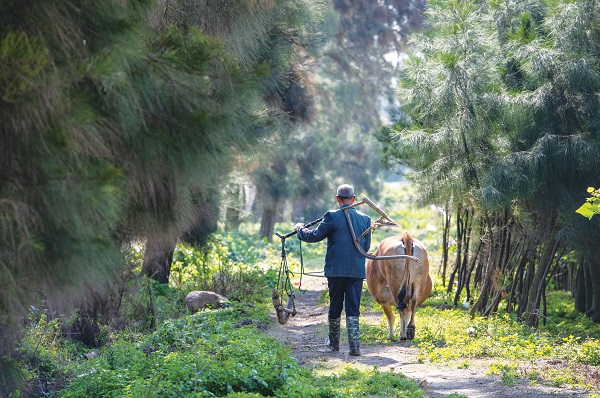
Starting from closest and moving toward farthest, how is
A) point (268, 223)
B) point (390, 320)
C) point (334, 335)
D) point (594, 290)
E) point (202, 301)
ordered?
point (334, 335) < point (390, 320) < point (594, 290) < point (202, 301) < point (268, 223)

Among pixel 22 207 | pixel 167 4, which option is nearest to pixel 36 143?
pixel 22 207

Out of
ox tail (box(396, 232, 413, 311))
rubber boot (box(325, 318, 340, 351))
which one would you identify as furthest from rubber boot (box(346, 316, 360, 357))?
ox tail (box(396, 232, 413, 311))

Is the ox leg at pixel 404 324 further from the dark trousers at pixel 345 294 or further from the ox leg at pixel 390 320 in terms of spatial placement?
the dark trousers at pixel 345 294

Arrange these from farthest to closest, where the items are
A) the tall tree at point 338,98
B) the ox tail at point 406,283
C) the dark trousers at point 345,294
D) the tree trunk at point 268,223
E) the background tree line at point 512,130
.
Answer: the tree trunk at point 268,223
the tall tree at point 338,98
the background tree line at point 512,130
the ox tail at point 406,283
the dark trousers at point 345,294

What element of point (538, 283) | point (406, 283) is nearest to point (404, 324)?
point (406, 283)

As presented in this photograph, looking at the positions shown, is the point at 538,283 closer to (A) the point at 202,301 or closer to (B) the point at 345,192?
(B) the point at 345,192

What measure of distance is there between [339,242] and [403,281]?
5.65 ft

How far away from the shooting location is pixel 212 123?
5504 millimetres

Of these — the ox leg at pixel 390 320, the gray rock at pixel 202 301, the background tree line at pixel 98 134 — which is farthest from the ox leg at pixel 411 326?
the background tree line at pixel 98 134

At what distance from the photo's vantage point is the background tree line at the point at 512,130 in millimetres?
11844

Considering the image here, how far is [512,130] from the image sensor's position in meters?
12.5

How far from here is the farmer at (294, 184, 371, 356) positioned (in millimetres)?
10203

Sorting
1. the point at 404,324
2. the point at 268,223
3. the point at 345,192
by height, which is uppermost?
the point at 268,223

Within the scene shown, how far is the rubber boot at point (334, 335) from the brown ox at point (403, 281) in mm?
1240
